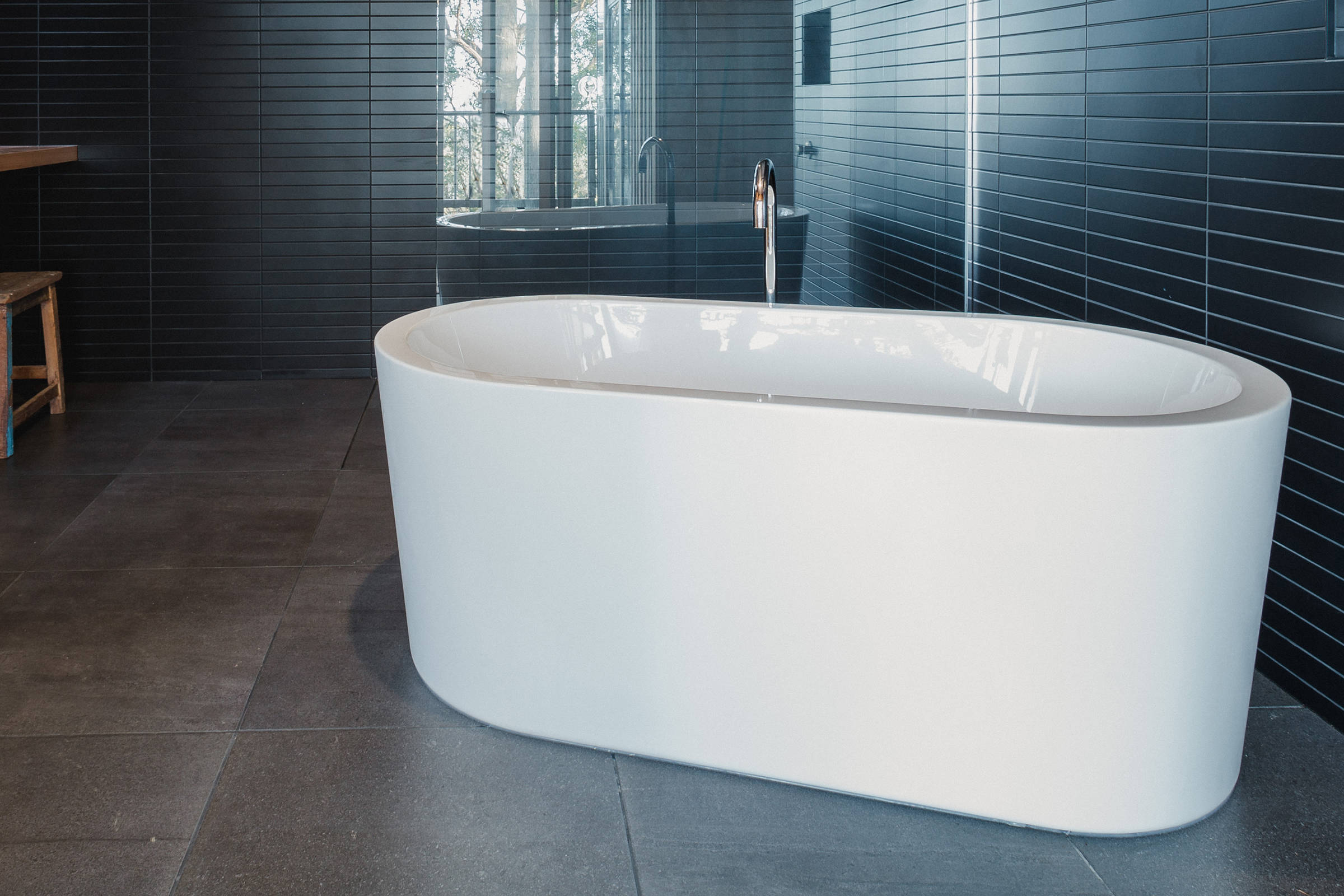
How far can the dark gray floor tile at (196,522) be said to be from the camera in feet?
9.37

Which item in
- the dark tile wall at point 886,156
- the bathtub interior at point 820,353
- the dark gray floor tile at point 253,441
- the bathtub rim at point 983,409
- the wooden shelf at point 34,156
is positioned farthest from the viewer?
the wooden shelf at point 34,156

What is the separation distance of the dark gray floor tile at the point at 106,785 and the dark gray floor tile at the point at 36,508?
0.99m

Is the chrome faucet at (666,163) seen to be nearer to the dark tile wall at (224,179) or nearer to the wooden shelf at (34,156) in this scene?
the dark tile wall at (224,179)

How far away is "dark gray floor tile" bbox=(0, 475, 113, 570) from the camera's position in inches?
114

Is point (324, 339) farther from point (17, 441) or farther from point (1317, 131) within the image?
point (1317, 131)

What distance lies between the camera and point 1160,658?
162 cm

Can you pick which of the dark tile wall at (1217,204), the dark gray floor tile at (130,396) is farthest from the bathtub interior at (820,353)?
the dark gray floor tile at (130,396)

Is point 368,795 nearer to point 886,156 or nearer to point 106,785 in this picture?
point 106,785

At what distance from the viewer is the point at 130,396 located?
14.9 ft

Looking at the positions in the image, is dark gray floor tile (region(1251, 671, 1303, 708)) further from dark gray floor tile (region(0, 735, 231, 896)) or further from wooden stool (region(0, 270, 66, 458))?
wooden stool (region(0, 270, 66, 458))

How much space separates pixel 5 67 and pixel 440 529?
3650 mm

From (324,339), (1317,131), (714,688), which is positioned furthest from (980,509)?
(324,339)

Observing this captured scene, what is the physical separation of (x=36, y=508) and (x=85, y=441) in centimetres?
74

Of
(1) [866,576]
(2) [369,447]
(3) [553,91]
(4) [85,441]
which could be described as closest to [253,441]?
(2) [369,447]
